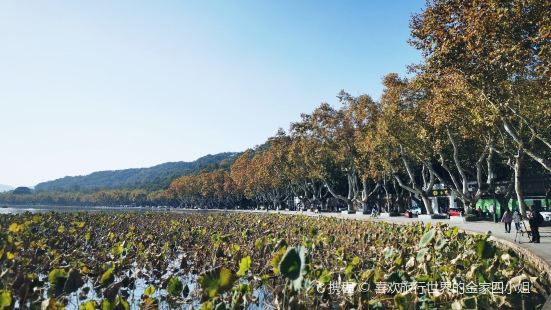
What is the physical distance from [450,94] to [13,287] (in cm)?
2127

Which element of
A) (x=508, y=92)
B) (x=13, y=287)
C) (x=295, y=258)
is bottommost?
(x=13, y=287)

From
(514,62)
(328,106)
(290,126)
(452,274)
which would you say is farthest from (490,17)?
(290,126)

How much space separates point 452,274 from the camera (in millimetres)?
9992

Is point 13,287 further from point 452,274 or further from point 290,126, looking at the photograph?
point 290,126

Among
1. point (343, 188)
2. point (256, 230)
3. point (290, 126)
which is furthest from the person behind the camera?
point (343, 188)

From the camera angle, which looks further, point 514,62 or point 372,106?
point 372,106

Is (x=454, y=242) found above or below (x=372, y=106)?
below

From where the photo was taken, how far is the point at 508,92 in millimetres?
20500

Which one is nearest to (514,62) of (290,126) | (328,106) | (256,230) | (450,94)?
(450,94)

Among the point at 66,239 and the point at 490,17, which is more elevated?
the point at 490,17

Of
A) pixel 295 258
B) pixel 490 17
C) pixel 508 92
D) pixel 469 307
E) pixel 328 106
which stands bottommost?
pixel 469 307

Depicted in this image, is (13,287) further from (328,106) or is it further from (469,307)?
(328,106)

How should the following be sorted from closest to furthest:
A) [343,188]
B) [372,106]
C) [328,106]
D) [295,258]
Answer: [295,258] < [372,106] < [328,106] < [343,188]

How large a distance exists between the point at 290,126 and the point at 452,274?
4479cm
